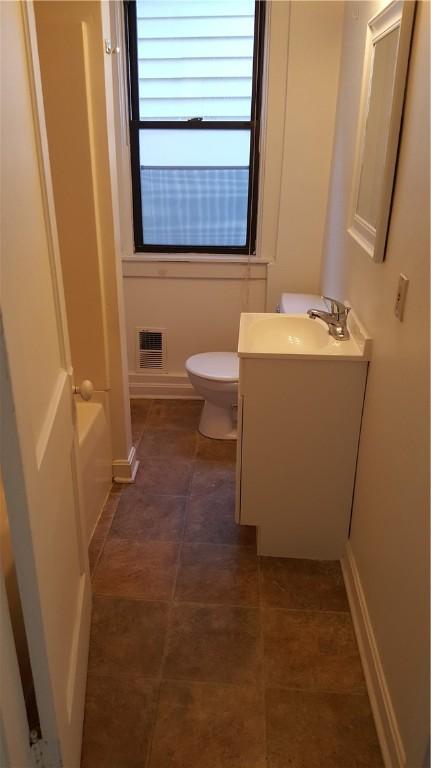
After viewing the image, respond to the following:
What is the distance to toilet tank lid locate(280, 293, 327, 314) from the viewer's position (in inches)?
112

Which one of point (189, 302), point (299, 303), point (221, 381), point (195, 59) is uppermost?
point (195, 59)

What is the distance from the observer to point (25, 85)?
1.15m

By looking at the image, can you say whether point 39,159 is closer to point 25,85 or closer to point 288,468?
point 25,85

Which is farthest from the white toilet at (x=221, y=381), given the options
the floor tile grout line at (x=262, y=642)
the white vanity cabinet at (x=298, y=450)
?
the floor tile grout line at (x=262, y=642)

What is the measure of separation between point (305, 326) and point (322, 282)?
0.88 m

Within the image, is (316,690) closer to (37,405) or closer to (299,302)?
(37,405)

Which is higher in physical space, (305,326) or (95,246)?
(95,246)

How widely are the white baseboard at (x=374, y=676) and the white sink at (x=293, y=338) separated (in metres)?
0.74

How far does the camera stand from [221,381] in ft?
9.44

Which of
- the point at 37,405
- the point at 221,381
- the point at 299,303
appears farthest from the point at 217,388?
the point at 37,405

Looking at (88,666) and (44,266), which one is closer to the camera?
(44,266)

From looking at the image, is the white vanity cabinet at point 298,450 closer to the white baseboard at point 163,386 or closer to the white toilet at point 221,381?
the white toilet at point 221,381

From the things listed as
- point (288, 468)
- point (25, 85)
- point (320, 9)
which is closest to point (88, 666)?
point (288, 468)

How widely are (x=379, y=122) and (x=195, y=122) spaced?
61.4 inches
